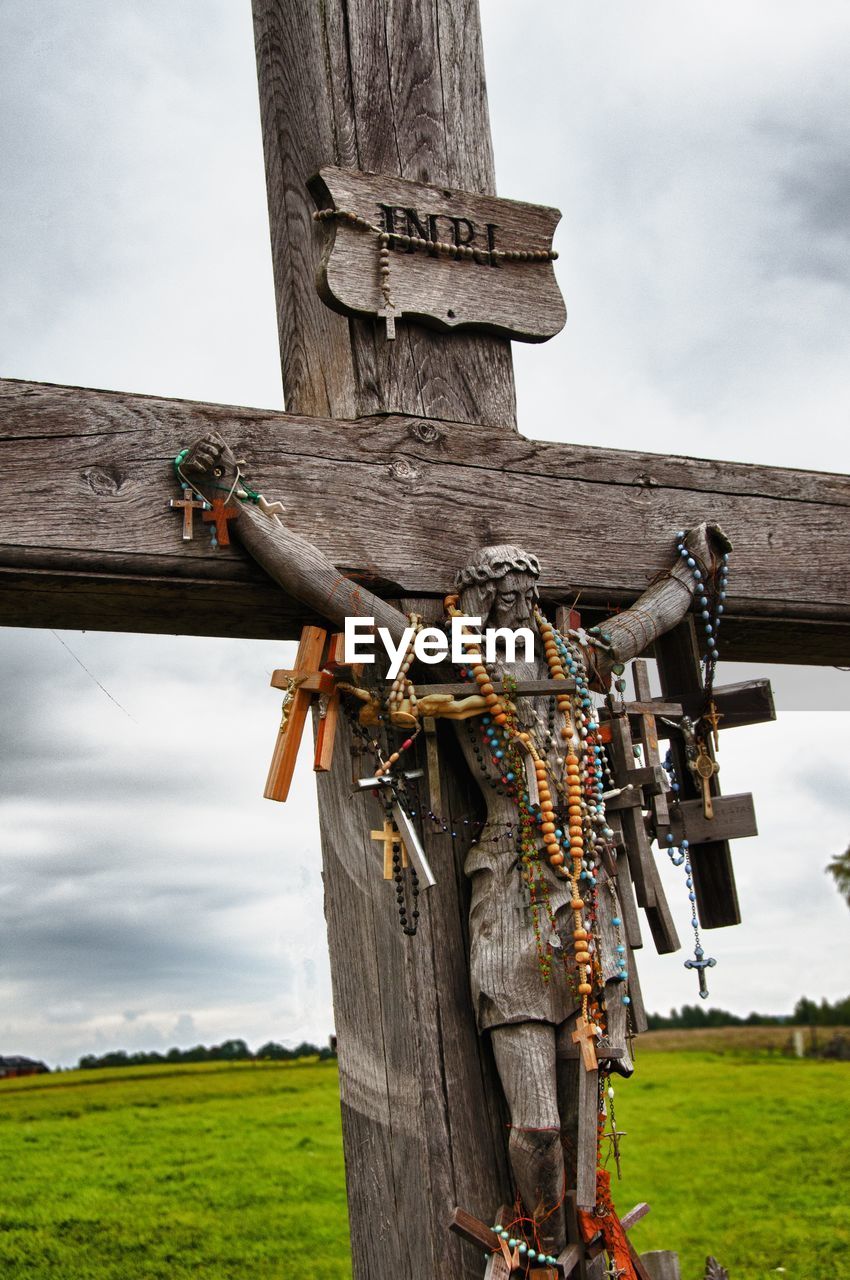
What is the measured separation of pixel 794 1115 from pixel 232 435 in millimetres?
5130

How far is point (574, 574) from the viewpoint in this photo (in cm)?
315

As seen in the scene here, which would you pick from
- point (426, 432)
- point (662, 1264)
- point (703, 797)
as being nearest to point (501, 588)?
point (426, 432)

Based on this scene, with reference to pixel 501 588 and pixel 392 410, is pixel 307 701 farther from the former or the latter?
pixel 392 410

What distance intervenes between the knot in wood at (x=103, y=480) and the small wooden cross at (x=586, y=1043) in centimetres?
140

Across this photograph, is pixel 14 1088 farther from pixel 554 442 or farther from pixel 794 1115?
pixel 554 442

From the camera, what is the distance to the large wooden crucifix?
106 inches

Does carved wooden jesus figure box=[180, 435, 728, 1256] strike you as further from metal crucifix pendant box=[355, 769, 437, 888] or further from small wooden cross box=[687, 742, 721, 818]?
small wooden cross box=[687, 742, 721, 818]

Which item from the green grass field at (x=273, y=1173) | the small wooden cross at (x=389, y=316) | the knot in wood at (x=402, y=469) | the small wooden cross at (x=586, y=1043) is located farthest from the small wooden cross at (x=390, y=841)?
the green grass field at (x=273, y=1173)

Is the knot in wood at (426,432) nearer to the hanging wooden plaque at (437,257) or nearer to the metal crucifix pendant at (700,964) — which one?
the hanging wooden plaque at (437,257)

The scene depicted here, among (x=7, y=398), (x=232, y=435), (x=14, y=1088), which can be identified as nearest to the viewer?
(x=7, y=398)

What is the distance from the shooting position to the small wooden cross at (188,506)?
8.98ft

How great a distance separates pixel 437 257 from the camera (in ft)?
10.5

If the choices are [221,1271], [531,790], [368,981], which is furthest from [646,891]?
[221,1271]

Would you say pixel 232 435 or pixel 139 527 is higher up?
pixel 232 435
